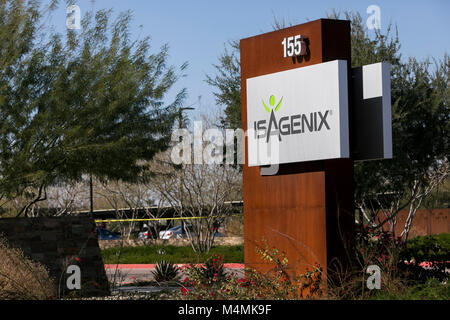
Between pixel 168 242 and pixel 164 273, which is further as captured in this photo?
pixel 168 242

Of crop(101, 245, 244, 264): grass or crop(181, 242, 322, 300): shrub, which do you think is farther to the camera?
crop(101, 245, 244, 264): grass

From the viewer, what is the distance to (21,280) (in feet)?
42.4

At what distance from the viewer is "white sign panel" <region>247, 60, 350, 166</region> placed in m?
11.2

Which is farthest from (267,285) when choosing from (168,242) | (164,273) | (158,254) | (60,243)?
(168,242)

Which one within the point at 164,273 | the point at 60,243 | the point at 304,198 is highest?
the point at 304,198

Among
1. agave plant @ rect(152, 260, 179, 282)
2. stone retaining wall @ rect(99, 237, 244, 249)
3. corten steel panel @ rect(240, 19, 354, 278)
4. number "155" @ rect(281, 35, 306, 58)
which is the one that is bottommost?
stone retaining wall @ rect(99, 237, 244, 249)

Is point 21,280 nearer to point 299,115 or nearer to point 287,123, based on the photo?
point 287,123

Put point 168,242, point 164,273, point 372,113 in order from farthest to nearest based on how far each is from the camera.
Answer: point 168,242 → point 164,273 → point 372,113

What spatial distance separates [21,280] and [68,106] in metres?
5.61

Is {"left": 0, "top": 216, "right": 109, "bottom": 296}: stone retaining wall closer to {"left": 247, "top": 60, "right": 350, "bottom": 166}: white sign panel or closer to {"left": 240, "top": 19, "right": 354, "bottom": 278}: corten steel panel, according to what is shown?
{"left": 240, "top": 19, "right": 354, "bottom": 278}: corten steel panel

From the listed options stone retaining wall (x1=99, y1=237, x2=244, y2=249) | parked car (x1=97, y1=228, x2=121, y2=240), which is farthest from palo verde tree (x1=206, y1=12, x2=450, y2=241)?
parked car (x1=97, y1=228, x2=121, y2=240)

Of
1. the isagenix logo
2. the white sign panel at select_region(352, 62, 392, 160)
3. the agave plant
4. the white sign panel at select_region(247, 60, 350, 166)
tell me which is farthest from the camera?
the agave plant

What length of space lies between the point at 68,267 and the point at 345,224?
23.7 feet

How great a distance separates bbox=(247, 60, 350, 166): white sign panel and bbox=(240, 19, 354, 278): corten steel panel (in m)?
0.24
